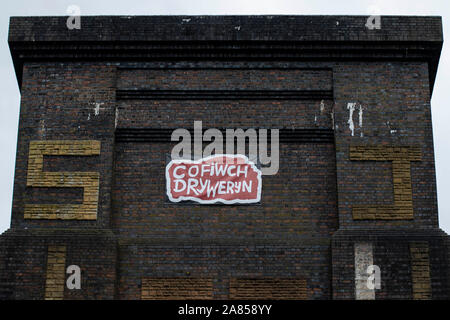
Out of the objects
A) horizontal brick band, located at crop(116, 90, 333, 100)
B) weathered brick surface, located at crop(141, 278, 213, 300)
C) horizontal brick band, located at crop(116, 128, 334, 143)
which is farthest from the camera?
horizontal brick band, located at crop(116, 90, 333, 100)

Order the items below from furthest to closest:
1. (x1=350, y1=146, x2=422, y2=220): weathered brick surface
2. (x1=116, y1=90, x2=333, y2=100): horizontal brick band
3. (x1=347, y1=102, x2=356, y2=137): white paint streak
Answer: (x1=116, y1=90, x2=333, y2=100): horizontal brick band, (x1=347, y1=102, x2=356, y2=137): white paint streak, (x1=350, y1=146, x2=422, y2=220): weathered brick surface

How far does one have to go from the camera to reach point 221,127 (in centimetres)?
1492

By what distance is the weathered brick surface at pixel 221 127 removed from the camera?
1398 centimetres

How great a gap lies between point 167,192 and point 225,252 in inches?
61.4

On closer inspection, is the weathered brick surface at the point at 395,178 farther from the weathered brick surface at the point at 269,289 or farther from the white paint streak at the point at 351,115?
the weathered brick surface at the point at 269,289

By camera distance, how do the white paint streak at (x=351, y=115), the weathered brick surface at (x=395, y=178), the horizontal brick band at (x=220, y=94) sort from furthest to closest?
1. the horizontal brick band at (x=220, y=94)
2. the white paint streak at (x=351, y=115)
3. the weathered brick surface at (x=395, y=178)

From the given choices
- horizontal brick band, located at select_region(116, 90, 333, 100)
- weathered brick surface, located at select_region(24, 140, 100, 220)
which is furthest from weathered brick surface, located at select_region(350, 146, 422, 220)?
weathered brick surface, located at select_region(24, 140, 100, 220)

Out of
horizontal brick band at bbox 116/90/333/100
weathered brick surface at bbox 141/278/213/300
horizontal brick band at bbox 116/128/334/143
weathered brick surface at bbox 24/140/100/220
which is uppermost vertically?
horizontal brick band at bbox 116/90/333/100

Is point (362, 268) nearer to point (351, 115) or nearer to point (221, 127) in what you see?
point (351, 115)

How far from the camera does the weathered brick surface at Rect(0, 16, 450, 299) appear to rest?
13984 millimetres

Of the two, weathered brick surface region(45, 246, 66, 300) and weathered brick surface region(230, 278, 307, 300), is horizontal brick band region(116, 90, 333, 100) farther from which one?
weathered brick surface region(230, 278, 307, 300)

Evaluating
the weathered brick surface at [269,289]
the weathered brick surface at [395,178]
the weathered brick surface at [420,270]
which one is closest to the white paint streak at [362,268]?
the weathered brick surface at [395,178]
